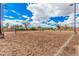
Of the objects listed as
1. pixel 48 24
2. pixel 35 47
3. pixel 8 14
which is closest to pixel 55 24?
pixel 48 24

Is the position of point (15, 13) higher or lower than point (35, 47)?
higher

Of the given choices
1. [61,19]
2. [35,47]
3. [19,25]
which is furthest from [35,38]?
[61,19]

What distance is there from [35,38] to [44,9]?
0.33 meters

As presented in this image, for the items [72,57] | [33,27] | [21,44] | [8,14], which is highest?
[8,14]

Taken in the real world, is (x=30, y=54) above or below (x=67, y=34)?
below

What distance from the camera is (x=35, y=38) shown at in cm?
208

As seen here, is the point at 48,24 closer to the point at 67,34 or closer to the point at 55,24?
the point at 55,24

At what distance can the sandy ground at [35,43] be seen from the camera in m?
2.06

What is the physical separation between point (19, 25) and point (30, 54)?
13.3 inches

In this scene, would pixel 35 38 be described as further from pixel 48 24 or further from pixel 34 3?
pixel 34 3

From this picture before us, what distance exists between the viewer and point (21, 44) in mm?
2080

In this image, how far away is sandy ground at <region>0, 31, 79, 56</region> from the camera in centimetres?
206

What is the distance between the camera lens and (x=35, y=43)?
2082 millimetres

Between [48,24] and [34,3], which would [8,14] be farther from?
[48,24]
